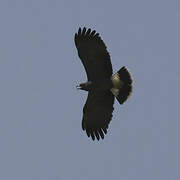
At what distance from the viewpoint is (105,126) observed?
17906mm

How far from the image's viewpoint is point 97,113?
18000mm

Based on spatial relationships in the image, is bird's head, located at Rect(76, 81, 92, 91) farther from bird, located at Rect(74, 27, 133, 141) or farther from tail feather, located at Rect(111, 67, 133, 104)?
tail feather, located at Rect(111, 67, 133, 104)

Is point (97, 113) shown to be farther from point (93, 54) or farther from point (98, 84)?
point (93, 54)

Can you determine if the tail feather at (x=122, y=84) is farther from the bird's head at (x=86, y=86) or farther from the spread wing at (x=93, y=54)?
the bird's head at (x=86, y=86)

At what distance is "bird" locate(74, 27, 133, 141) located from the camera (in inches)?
675

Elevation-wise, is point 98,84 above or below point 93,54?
below

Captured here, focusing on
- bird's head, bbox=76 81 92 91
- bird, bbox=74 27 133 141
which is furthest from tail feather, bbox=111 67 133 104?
bird's head, bbox=76 81 92 91

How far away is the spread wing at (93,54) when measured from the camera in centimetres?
1708

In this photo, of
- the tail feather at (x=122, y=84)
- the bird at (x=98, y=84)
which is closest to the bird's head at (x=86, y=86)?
the bird at (x=98, y=84)

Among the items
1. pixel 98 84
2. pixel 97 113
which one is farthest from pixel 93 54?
pixel 97 113

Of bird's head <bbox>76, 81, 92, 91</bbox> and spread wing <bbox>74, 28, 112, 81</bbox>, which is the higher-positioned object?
spread wing <bbox>74, 28, 112, 81</bbox>

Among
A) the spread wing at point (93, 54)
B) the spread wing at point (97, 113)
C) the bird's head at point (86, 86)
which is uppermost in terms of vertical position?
the spread wing at point (93, 54)

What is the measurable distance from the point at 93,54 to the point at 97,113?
5.86 feet

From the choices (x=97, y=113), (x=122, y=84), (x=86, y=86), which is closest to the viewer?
(x=122, y=84)
